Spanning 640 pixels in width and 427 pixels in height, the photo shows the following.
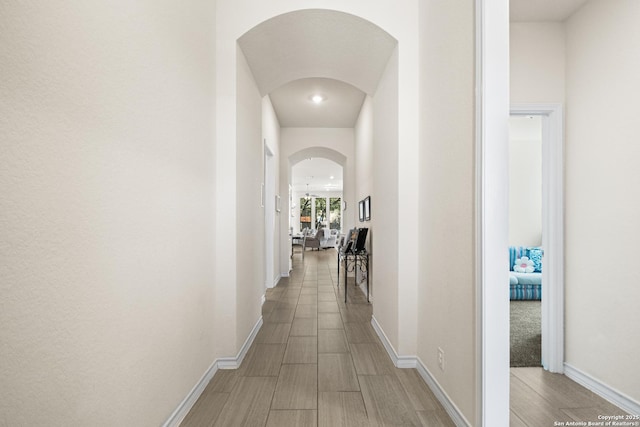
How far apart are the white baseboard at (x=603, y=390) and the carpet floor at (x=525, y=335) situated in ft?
0.86

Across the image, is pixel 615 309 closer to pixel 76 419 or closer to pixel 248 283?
pixel 248 283

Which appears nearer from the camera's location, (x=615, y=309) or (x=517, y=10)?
(x=615, y=309)

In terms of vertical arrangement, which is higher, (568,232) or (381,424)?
(568,232)

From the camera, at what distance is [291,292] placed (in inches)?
213

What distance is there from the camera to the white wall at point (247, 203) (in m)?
2.70

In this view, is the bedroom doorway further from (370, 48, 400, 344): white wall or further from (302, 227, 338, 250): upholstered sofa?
(302, 227, 338, 250): upholstered sofa

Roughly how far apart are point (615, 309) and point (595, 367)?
430mm

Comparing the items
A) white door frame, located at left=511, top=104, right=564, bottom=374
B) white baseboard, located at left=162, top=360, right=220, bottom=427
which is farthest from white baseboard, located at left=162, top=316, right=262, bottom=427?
white door frame, located at left=511, top=104, right=564, bottom=374

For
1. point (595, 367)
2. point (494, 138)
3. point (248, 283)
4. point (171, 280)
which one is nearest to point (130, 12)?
point (171, 280)

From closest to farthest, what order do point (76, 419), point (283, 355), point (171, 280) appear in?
point (76, 419)
point (171, 280)
point (283, 355)

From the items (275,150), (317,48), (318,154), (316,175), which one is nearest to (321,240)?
(316,175)

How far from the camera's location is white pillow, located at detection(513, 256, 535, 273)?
5266mm

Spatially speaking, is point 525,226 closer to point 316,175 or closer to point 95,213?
point 95,213

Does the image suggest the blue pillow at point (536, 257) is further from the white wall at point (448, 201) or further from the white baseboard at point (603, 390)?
the white wall at point (448, 201)
